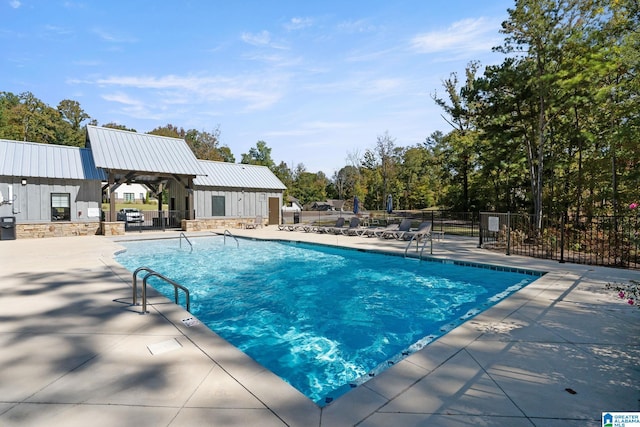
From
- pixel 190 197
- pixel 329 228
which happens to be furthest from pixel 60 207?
pixel 329 228

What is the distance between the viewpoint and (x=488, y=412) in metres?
2.44

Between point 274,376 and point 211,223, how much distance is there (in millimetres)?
17517

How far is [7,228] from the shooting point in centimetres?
1345

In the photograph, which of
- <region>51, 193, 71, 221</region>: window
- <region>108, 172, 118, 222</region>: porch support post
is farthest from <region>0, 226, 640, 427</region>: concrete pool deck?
<region>51, 193, 71, 221</region>: window

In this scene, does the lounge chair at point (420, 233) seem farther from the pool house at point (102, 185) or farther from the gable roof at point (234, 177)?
the gable roof at point (234, 177)

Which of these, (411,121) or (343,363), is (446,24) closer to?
(343,363)

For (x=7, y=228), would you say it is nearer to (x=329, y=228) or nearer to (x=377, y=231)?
(x=329, y=228)

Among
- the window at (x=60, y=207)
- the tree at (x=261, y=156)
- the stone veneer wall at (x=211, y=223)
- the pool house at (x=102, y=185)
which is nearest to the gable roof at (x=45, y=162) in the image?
the pool house at (x=102, y=185)

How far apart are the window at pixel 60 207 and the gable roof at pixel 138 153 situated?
2.20 meters

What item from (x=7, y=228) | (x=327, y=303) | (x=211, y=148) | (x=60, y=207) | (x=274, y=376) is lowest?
(x=327, y=303)

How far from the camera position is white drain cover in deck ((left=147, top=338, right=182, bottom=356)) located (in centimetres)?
349

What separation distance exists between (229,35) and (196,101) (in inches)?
489

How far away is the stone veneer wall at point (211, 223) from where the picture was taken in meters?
18.1

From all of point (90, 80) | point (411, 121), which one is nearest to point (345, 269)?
point (411, 121)
